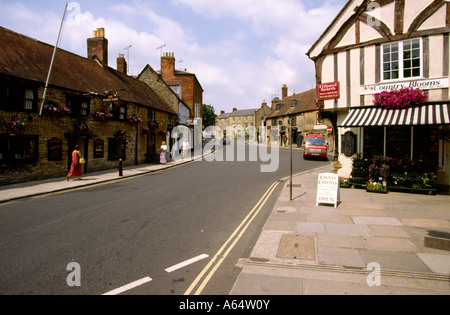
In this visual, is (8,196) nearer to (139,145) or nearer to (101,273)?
(101,273)

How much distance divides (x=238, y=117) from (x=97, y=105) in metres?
89.6

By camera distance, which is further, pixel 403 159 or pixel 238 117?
pixel 238 117

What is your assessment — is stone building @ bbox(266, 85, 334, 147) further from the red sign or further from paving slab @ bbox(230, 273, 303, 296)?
paving slab @ bbox(230, 273, 303, 296)

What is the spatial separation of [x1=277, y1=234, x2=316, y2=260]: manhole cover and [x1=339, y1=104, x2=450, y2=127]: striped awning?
6.75 metres

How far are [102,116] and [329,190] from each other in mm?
15253

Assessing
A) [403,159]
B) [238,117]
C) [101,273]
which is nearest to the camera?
[101,273]

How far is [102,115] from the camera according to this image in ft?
59.4


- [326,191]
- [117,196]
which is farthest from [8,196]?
[326,191]

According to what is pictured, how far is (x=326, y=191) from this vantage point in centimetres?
895

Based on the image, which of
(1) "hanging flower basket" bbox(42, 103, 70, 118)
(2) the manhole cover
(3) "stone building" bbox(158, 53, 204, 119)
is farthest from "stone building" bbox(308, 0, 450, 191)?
(3) "stone building" bbox(158, 53, 204, 119)

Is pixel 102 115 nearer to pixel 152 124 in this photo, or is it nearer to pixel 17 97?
pixel 17 97

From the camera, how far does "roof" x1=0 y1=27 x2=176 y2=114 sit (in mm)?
13989

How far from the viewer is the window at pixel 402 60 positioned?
10.7 meters
